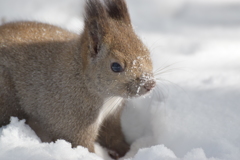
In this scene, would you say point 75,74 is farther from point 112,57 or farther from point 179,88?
point 179,88

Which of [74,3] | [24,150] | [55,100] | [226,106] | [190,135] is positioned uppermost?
[74,3]

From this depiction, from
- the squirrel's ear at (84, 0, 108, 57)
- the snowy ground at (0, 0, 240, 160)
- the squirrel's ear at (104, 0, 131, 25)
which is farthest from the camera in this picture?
the squirrel's ear at (104, 0, 131, 25)

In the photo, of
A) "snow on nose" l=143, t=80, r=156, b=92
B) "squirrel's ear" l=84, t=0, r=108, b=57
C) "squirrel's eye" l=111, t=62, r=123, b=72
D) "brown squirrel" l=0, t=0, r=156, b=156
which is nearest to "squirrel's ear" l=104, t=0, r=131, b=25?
"brown squirrel" l=0, t=0, r=156, b=156

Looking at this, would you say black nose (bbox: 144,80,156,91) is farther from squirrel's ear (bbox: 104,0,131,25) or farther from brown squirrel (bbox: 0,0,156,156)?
squirrel's ear (bbox: 104,0,131,25)

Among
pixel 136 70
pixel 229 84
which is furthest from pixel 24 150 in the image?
pixel 229 84

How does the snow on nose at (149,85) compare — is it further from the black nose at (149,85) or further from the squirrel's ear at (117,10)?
the squirrel's ear at (117,10)

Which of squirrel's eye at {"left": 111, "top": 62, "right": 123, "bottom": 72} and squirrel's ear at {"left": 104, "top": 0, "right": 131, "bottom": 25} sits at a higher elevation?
squirrel's ear at {"left": 104, "top": 0, "right": 131, "bottom": 25}

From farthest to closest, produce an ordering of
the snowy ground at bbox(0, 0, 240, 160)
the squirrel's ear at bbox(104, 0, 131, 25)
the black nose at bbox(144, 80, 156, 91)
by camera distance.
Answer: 1. the squirrel's ear at bbox(104, 0, 131, 25)
2. the black nose at bbox(144, 80, 156, 91)
3. the snowy ground at bbox(0, 0, 240, 160)

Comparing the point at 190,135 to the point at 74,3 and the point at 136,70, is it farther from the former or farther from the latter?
the point at 74,3
